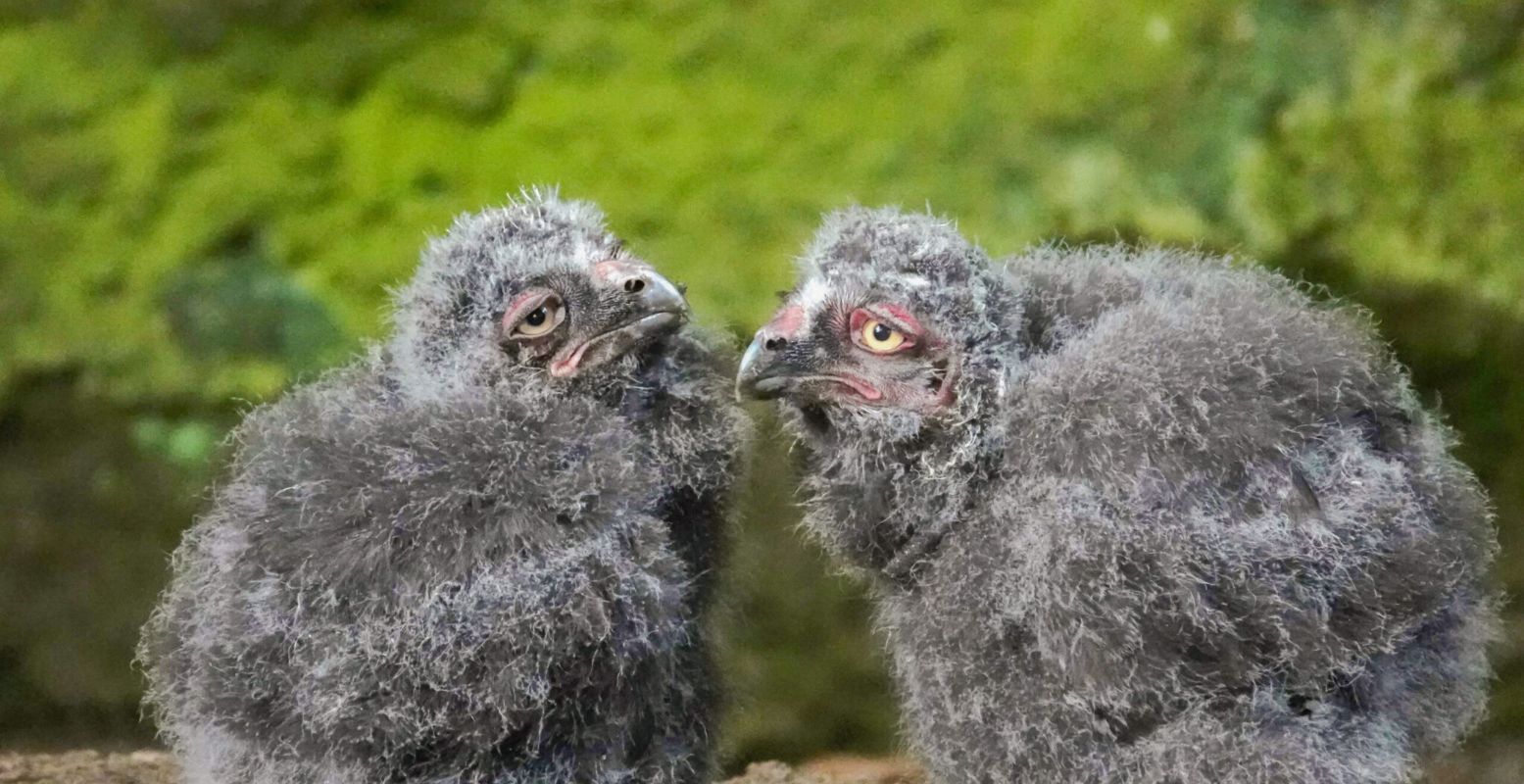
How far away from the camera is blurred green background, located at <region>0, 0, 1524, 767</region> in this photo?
2227 millimetres

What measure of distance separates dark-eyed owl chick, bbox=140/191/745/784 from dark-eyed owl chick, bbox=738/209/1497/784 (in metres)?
0.17

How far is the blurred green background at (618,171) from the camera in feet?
7.30

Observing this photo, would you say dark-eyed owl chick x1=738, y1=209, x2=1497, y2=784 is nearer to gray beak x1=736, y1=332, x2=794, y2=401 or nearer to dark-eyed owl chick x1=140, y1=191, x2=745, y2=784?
gray beak x1=736, y1=332, x2=794, y2=401

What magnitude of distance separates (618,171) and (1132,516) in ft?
4.38

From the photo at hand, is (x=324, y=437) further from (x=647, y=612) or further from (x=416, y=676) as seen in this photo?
(x=647, y=612)

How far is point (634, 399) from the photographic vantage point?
4.75 feet

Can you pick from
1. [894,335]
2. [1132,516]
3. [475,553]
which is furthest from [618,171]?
[1132,516]

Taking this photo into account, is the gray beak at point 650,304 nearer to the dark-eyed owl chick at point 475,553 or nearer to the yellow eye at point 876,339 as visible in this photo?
the dark-eyed owl chick at point 475,553

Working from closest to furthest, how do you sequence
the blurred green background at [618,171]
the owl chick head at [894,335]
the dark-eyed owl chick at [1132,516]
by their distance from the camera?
1. the dark-eyed owl chick at [1132,516]
2. the owl chick head at [894,335]
3. the blurred green background at [618,171]

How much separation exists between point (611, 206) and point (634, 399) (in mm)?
942

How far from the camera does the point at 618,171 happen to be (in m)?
2.32

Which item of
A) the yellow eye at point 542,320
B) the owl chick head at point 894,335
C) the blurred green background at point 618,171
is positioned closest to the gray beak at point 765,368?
the owl chick head at point 894,335

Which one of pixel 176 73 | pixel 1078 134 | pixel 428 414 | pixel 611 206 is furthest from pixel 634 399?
pixel 176 73

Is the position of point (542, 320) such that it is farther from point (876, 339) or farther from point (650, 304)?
point (876, 339)
